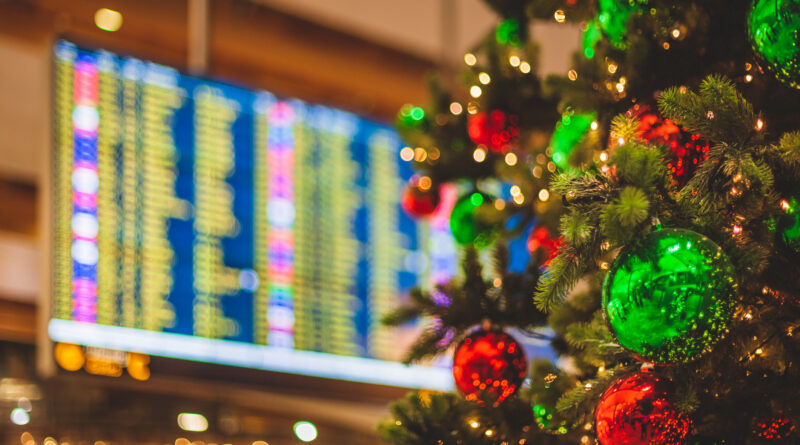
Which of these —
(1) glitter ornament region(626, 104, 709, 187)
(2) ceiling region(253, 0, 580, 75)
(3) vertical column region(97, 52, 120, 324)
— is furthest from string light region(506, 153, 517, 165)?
(2) ceiling region(253, 0, 580, 75)

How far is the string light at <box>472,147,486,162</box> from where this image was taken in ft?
6.11

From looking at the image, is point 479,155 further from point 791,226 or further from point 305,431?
point 305,431

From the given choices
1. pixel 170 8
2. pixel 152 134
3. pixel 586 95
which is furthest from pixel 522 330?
pixel 170 8

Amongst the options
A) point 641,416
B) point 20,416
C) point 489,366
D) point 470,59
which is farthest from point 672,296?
point 20,416

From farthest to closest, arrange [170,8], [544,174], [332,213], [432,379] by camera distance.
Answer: [170,8], [432,379], [332,213], [544,174]

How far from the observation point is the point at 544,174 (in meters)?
1.33

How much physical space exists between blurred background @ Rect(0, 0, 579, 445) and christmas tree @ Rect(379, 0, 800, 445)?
1035 millimetres

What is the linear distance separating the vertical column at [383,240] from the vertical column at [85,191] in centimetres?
91

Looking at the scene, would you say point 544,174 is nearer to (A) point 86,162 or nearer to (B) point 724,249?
(B) point 724,249

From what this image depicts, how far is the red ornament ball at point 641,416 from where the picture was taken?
997mm

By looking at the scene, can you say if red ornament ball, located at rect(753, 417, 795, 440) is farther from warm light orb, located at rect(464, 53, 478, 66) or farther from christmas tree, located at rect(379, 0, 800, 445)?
warm light orb, located at rect(464, 53, 478, 66)

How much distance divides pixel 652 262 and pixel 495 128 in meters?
0.93

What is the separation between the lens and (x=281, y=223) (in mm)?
2676

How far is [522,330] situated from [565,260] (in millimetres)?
539
